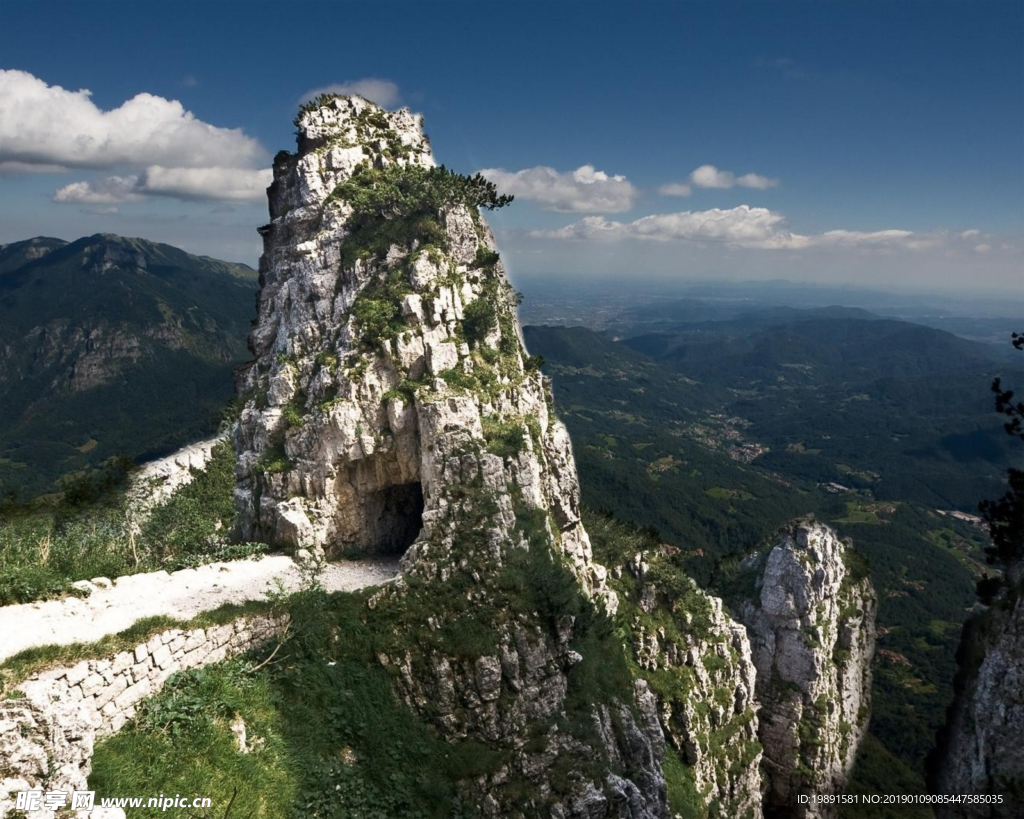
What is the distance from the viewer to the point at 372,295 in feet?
102

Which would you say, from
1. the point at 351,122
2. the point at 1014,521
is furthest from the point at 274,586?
the point at 1014,521

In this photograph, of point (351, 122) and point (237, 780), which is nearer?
point (237, 780)

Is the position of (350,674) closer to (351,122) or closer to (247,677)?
(247,677)

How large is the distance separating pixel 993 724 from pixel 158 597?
1503 inches

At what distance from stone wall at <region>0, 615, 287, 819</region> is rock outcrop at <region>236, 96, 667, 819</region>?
6.29 meters

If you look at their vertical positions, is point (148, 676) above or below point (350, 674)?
above

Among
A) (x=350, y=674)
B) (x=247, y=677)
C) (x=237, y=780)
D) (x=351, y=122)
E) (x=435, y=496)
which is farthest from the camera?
(x=351, y=122)

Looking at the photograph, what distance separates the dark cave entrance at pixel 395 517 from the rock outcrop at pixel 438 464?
4.6 inches

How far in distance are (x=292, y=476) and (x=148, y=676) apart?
12.2 metres

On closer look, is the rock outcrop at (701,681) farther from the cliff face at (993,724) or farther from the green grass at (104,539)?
the green grass at (104,539)

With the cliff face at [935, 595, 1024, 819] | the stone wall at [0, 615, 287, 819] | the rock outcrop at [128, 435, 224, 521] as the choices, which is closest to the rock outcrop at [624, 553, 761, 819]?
the cliff face at [935, 595, 1024, 819]

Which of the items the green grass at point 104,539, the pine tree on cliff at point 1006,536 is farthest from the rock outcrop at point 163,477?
the pine tree on cliff at point 1006,536

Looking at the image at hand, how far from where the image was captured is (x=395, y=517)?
3070cm

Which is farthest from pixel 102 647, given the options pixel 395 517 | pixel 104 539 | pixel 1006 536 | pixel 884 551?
pixel 884 551
